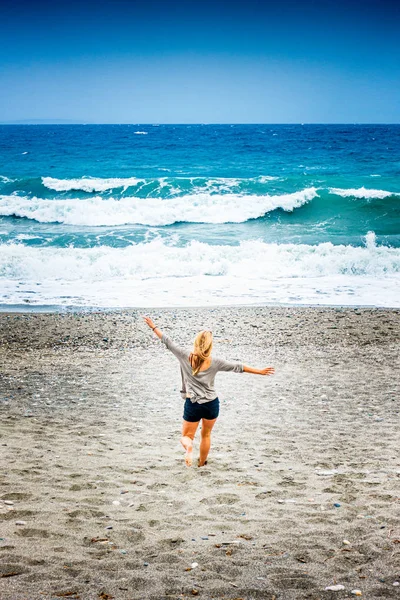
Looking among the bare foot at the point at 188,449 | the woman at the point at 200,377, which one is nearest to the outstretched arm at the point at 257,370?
the woman at the point at 200,377

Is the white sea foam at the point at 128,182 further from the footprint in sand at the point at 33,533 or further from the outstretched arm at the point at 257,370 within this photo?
the footprint in sand at the point at 33,533

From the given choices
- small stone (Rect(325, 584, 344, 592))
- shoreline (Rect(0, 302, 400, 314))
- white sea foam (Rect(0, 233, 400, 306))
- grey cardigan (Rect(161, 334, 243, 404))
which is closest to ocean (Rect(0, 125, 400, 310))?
white sea foam (Rect(0, 233, 400, 306))

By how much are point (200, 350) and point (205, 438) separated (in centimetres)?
98

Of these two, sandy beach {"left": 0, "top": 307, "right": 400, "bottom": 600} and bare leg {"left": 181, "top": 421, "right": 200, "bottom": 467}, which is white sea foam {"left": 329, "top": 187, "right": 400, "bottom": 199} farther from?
bare leg {"left": 181, "top": 421, "right": 200, "bottom": 467}

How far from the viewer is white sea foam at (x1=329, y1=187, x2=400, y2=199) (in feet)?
95.2

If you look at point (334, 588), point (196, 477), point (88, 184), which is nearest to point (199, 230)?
point (88, 184)

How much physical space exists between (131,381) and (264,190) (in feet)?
79.0

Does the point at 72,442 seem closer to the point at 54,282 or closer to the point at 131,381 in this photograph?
the point at 131,381

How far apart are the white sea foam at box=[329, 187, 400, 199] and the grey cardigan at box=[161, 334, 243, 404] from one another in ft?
83.9

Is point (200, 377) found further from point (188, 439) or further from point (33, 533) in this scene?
point (33, 533)

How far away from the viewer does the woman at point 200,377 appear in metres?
5.31

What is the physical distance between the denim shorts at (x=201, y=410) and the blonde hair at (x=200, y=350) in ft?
1.18

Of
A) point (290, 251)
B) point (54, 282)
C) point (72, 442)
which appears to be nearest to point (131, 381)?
point (72, 442)

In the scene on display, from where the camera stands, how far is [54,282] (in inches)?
645
